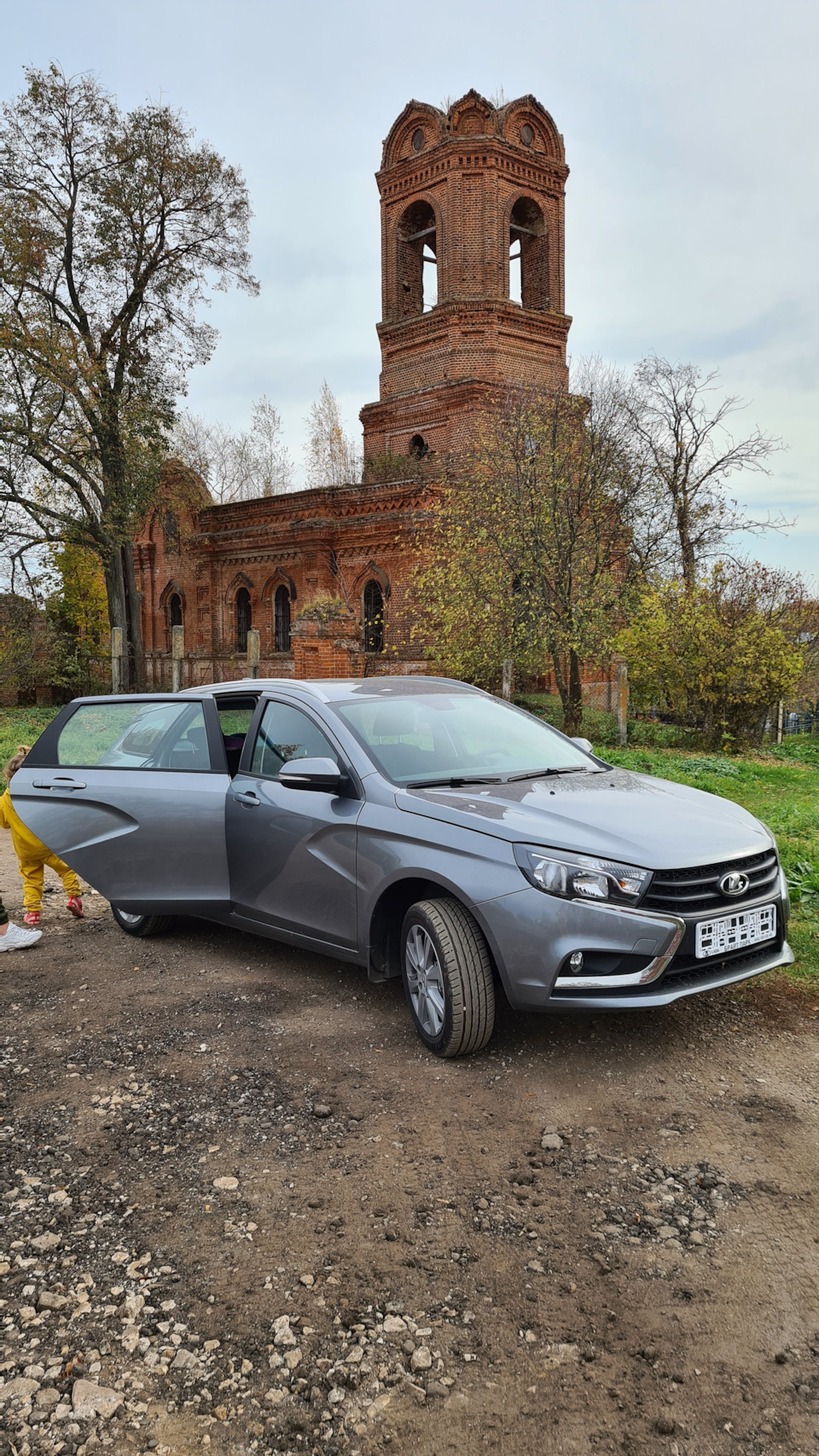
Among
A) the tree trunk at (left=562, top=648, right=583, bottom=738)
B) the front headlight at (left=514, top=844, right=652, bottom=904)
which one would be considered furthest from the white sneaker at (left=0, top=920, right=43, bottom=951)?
the tree trunk at (left=562, top=648, right=583, bottom=738)

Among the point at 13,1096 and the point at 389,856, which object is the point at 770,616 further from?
the point at 13,1096

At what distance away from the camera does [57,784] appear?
582 cm

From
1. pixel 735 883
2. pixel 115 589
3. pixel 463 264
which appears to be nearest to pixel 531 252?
pixel 463 264

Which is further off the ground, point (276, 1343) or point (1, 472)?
point (1, 472)

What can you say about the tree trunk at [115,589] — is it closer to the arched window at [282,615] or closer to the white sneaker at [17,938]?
the arched window at [282,615]

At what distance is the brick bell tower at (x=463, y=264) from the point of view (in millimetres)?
24625

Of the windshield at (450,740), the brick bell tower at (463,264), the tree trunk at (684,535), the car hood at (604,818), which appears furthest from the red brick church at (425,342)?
the car hood at (604,818)

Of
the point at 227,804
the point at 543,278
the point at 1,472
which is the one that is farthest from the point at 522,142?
the point at 227,804

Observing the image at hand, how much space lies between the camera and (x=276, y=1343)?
227 centimetres

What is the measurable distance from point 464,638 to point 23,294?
1548cm

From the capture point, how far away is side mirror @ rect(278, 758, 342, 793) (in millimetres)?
4293

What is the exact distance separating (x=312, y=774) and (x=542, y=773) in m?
1.17

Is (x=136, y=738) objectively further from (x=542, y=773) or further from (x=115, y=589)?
(x=115, y=589)

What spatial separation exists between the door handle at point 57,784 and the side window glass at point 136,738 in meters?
0.11
